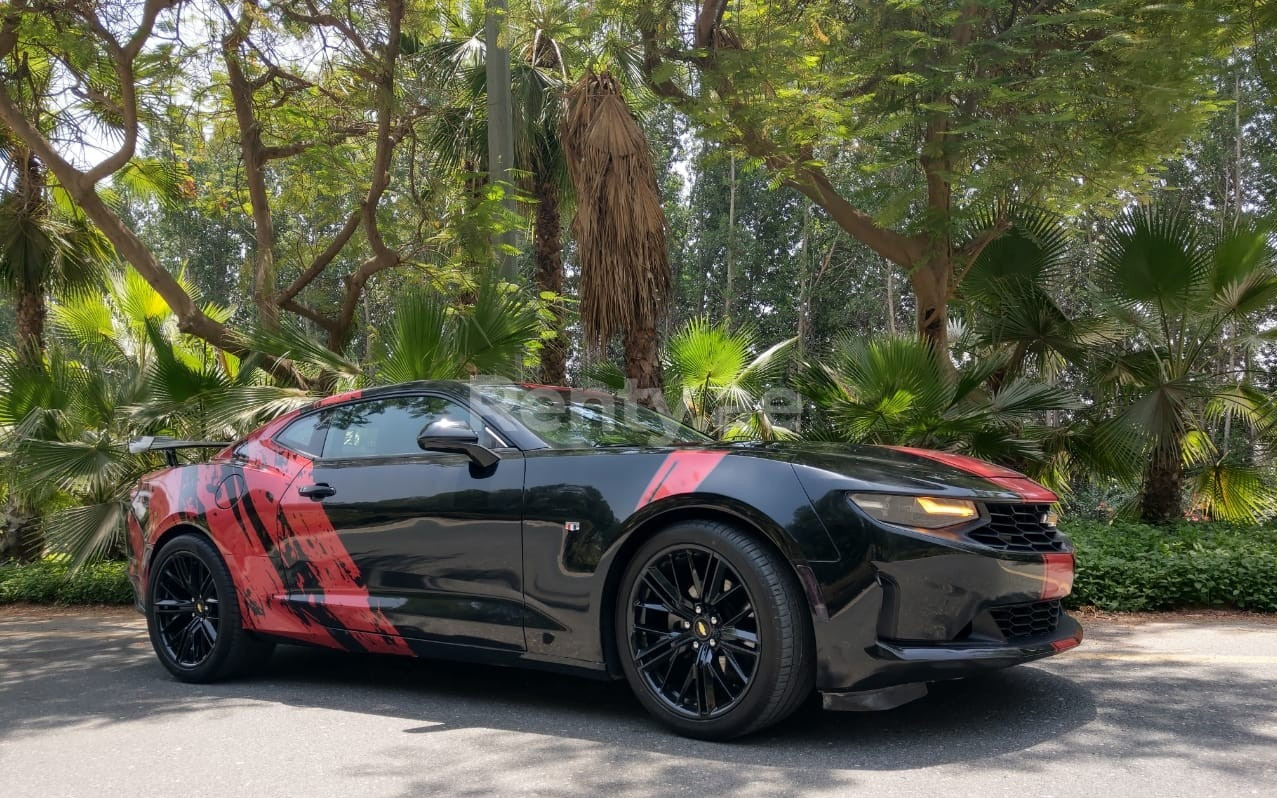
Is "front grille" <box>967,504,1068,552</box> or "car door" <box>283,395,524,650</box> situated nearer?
"front grille" <box>967,504,1068,552</box>

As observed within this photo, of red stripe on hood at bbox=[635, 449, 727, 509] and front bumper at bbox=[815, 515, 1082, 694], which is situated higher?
red stripe on hood at bbox=[635, 449, 727, 509]

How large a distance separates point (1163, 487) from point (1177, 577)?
2352 mm

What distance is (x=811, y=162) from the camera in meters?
11.1

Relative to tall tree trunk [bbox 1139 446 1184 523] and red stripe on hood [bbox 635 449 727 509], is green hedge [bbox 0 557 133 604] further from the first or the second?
tall tree trunk [bbox 1139 446 1184 523]

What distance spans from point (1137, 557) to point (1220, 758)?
444 cm

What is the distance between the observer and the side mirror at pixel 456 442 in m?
4.64

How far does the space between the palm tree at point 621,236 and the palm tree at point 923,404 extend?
2.37 metres

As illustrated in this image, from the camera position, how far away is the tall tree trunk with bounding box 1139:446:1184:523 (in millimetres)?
9562

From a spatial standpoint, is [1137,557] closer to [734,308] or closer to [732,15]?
[732,15]

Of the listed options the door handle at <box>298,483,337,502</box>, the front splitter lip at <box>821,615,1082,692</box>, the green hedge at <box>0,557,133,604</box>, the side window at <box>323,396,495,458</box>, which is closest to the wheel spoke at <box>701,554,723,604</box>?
the front splitter lip at <box>821,615,1082,692</box>

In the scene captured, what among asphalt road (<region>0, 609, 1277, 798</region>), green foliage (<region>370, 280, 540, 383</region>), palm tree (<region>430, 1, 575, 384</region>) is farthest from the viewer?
palm tree (<region>430, 1, 575, 384</region>)

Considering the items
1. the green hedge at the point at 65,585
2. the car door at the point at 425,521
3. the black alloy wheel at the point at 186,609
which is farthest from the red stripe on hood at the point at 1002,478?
the green hedge at the point at 65,585

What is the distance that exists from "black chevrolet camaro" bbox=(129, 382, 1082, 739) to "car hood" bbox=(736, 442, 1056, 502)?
1 centimetres

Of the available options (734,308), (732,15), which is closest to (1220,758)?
(732,15)
